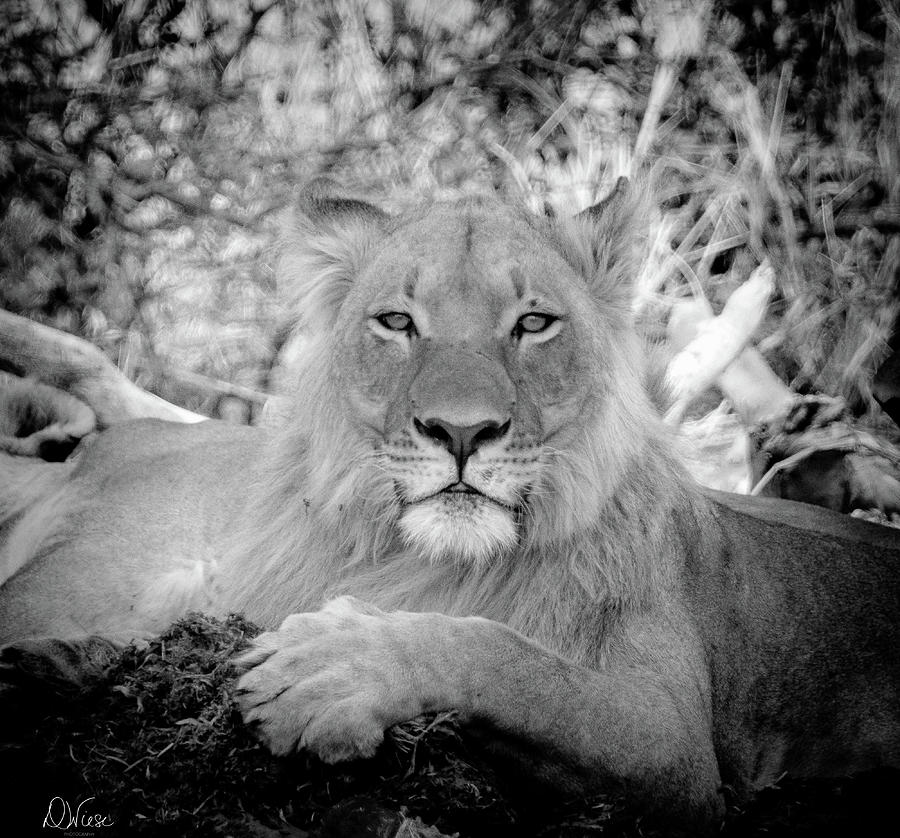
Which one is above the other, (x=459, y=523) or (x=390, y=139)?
(x=390, y=139)

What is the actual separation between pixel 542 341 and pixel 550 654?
0.89 metres

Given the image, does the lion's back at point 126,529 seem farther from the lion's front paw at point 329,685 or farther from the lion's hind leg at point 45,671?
the lion's front paw at point 329,685

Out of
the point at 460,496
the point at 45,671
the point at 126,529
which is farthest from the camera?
the point at 126,529

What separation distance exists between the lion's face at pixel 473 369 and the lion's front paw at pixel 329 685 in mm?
439

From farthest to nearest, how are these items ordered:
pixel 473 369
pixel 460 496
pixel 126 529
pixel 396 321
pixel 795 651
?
pixel 126 529 < pixel 795 651 < pixel 396 321 < pixel 473 369 < pixel 460 496

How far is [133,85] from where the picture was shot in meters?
6.78

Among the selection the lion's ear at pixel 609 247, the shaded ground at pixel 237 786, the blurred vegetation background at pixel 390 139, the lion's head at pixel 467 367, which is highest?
the blurred vegetation background at pixel 390 139

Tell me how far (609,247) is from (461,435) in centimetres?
102

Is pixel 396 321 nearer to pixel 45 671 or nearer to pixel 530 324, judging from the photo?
pixel 530 324

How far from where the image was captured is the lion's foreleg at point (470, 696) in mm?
1840

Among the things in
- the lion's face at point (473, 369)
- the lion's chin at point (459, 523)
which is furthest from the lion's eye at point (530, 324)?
the lion's chin at point (459, 523)

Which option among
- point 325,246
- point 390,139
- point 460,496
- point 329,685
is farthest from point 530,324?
point 390,139

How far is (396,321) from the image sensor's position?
106 inches
